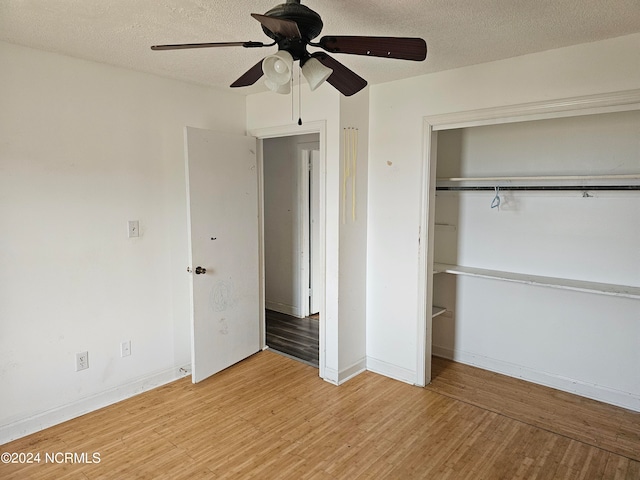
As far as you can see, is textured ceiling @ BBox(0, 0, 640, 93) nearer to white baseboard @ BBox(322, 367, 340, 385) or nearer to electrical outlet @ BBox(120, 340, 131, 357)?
electrical outlet @ BBox(120, 340, 131, 357)

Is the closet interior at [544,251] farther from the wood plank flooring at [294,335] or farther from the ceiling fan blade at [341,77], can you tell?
the ceiling fan blade at [341,77]

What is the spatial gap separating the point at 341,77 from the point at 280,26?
1.74 ft

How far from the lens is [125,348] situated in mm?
3072

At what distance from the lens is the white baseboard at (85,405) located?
2570 millimetres

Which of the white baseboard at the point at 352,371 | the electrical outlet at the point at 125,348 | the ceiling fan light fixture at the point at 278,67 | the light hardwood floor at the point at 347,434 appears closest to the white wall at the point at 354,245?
the white baseboard at the point at 352,371

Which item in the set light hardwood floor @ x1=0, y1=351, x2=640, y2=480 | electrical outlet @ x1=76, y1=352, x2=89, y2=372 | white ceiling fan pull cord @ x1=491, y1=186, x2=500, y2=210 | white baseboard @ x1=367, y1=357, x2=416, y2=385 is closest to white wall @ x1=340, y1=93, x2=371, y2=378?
white baseboard @ x1=367, y1=357, x2=416, y2=385

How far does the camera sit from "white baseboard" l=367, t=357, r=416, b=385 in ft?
11.0

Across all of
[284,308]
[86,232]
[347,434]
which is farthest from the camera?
[284,308]

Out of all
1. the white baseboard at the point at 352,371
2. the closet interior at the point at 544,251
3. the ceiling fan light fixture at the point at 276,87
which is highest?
the ceiling fan light fixture at the point at 276,87

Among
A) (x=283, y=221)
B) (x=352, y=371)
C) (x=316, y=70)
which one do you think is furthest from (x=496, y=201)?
(x=283, y=221)

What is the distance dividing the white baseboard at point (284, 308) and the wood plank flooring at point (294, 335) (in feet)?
0.18

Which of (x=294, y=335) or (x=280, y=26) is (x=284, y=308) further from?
(x=280, y=26)

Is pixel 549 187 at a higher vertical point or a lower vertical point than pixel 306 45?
lower

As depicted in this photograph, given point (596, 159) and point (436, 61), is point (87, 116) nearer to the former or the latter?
point (436, 61)
